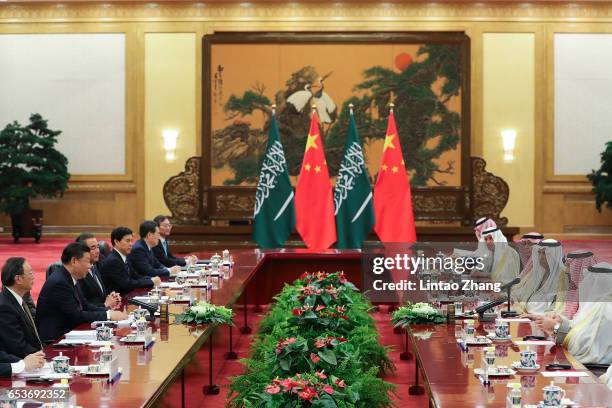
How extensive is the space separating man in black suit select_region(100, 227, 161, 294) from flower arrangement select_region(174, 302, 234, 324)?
183cm

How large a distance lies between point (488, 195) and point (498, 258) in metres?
6.71

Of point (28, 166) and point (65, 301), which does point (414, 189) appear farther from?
point (65, 301)

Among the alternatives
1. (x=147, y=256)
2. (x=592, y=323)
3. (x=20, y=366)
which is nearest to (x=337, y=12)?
(x=147, y=256)

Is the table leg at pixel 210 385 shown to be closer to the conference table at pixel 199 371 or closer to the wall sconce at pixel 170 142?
the conference table at pixel 199 371

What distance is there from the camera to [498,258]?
8.92 metres

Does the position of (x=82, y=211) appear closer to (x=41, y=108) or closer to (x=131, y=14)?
(x=41, y=108)

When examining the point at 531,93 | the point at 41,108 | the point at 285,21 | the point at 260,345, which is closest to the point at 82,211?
the point at 41,108

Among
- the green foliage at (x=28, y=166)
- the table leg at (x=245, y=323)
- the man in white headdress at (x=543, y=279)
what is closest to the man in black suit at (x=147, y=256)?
the table leg at (x=245, y=323)

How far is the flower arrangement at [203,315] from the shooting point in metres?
5.84

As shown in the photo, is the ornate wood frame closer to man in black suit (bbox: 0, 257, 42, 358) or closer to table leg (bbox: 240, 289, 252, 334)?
table leg (bbox: 240, 289, 252, 334)

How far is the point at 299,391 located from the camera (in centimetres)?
371

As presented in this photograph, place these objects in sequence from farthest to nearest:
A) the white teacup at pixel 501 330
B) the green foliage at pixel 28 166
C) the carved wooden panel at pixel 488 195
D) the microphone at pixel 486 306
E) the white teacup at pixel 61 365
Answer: the green foliage at pixel 28 166 < the carved wooden panel at pixel 488 195 < the microphone at pixel 486 306 < the white teacup at pixel 501 330 < the white teacup at pixel 61 365

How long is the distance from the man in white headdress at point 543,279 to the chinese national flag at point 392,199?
4.14 meters

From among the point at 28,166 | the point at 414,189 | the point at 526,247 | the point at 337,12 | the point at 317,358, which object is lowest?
the point at 317,358
